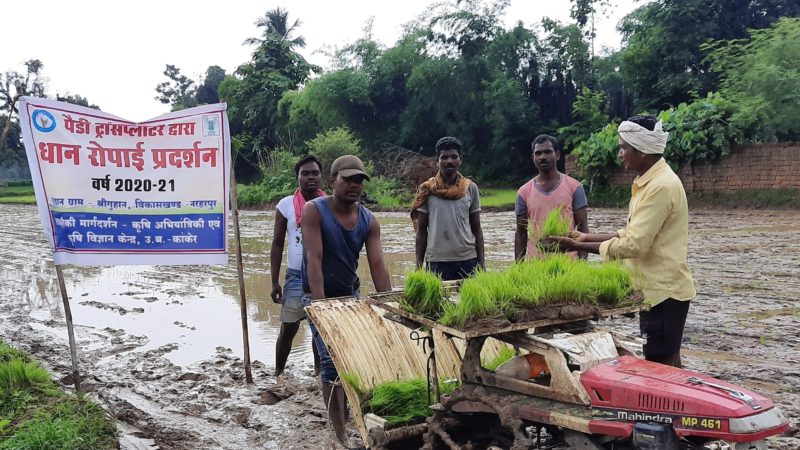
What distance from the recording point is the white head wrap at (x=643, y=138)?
3.45 meters

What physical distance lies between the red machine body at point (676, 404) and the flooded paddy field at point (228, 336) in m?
1.73

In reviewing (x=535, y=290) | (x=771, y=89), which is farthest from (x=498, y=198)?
(x=535, y=290)

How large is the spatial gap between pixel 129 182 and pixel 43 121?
731 millimetres

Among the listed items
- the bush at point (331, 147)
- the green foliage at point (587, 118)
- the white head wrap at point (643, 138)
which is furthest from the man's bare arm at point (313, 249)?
the bush at point (331, 147)

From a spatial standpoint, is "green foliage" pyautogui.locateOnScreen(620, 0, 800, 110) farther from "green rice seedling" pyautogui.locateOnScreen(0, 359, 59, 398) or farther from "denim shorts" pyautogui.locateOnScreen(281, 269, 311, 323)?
"green rice seedling" pyautogui.locateOnScreen(0, 359, 59, 398)

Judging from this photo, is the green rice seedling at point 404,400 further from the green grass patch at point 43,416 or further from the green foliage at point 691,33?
the green foliage at point 691,33

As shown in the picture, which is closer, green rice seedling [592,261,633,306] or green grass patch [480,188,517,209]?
green rice seedling [592,261,633,306]

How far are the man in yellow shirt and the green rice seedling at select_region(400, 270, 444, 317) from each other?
757 millimetres

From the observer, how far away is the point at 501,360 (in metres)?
3.54

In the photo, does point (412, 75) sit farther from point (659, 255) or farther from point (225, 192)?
point (659, 255)

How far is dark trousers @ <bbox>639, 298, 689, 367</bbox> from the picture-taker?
3.51m

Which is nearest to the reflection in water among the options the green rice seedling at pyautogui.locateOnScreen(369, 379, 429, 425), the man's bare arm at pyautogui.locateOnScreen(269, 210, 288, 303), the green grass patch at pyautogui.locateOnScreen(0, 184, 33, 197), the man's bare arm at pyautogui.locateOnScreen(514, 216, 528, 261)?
the man's bare arm at pyautogui.locateOnScreen(269, 210, 288, 303)

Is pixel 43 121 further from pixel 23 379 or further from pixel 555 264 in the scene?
pixel 555 264

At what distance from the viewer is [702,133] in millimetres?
18000
